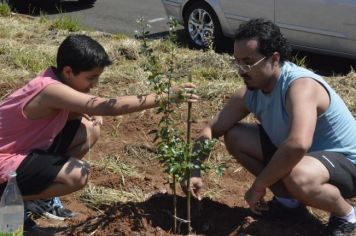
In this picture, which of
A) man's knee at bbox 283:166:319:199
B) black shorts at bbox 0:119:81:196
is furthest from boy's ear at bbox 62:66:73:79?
man's knee at bbox 283:166:319:199

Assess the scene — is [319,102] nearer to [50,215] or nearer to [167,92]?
[167,92]

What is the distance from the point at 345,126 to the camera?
12.5 ft

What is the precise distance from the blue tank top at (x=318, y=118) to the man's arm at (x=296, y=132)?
84mm

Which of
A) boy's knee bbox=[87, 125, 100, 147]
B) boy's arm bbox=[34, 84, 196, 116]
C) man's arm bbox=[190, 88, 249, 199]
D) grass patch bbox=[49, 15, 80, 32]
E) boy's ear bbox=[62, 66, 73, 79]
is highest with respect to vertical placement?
boy's ear bbox=[62, 66, 73, 79]

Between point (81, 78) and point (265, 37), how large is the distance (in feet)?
3.21

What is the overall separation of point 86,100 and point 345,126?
1368 millimetres

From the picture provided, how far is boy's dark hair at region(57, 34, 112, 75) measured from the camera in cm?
369

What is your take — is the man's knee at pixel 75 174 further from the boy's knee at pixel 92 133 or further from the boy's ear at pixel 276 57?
the boy's ear at pixel 276 57

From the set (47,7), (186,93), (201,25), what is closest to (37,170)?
(186,93)

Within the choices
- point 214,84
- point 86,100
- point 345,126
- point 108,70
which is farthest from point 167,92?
point 108,70

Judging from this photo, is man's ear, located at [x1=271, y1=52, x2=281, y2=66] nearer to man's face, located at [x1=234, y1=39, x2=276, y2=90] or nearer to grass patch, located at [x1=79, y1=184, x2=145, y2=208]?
man's face, located at [x1=234, y1=39, x2=276, y2=90]

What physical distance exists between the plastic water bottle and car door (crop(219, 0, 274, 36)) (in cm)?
475

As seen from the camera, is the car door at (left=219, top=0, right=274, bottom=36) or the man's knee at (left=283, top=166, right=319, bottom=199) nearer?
the man's knee at (left=283, top=166, right=319, bottom=199)

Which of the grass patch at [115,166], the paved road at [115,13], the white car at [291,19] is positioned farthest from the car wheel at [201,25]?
the grass patch at [115,166]
